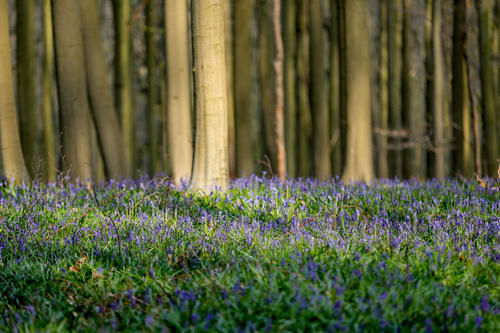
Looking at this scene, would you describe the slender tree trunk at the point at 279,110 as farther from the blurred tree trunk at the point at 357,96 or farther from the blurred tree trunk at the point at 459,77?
the blurred tree trunk at the point at 459,77

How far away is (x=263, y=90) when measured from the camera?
16.8 metres

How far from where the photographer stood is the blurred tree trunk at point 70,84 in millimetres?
9016

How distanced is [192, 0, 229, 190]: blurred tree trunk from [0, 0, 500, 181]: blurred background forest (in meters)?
0.21

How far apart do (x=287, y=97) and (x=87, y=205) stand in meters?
10.9

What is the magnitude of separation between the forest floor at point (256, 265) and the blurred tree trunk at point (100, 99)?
3559mm

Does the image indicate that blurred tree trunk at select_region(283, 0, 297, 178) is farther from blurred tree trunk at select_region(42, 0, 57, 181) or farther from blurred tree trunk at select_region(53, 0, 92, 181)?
blurred tree trunk at select_region(53, 0, 92, 181)

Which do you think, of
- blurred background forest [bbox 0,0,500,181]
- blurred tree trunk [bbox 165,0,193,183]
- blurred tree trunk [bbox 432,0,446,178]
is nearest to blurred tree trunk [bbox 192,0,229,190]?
blurred background forest [bbox 0,0,500,181]

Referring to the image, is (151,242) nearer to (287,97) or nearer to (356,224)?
(356,224)

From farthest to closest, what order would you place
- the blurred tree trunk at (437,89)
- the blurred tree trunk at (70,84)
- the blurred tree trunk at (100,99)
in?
1. the blurred tree trunk at (437,89)
2. the blurred tree trunk at (100,99)
3. the blurred tree trunk at (70,84)

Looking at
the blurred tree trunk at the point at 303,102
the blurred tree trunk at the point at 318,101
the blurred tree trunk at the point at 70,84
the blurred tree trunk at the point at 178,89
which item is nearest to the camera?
the blurred tree trunk at the point at 70,84

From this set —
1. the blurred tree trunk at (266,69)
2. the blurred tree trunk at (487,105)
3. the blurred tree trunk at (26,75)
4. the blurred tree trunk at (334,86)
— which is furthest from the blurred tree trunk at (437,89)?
the blurred tree trunk at (26,75)

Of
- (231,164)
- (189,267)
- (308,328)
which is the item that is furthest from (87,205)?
(231,164)

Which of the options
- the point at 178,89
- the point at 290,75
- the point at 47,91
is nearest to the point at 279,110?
the point at 178,89

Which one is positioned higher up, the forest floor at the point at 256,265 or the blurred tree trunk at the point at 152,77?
the blurred tree trunk at the point at 152,77
